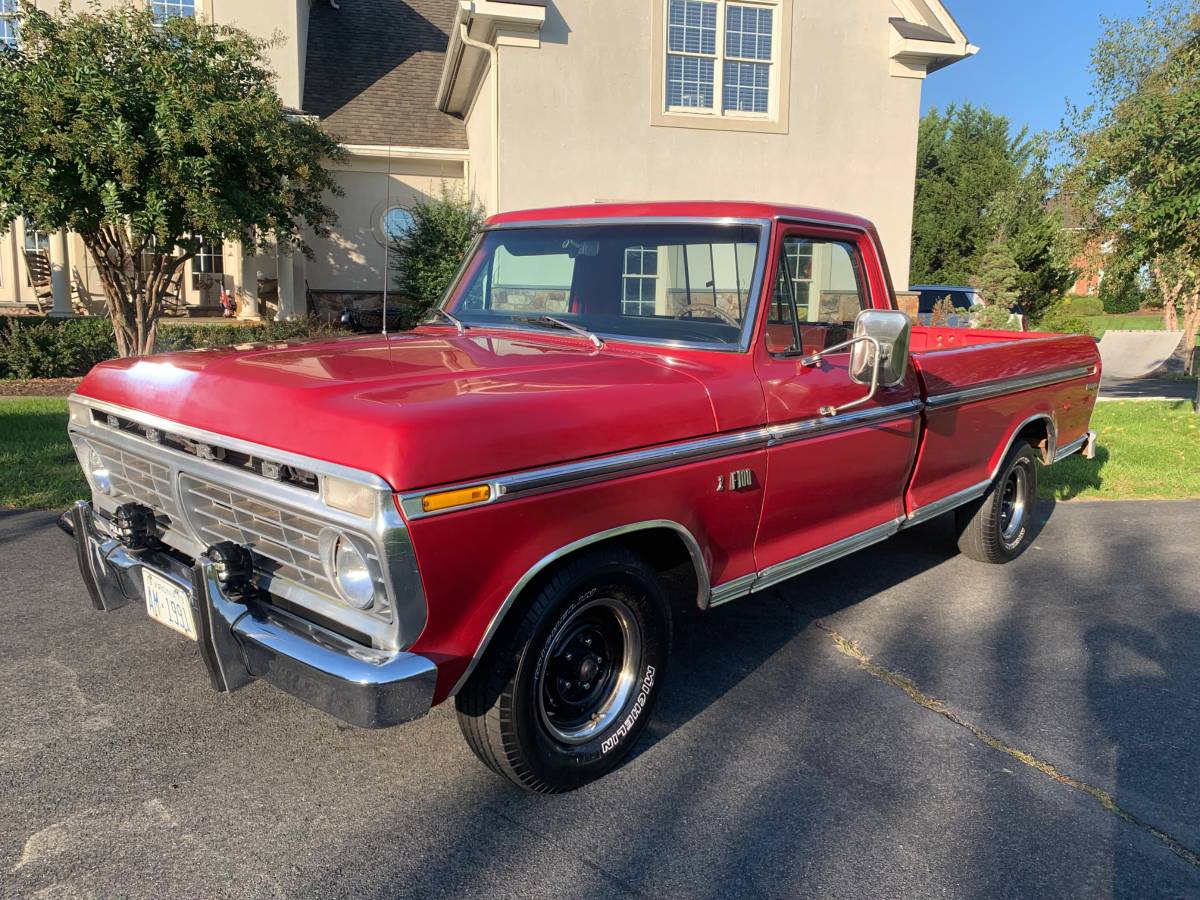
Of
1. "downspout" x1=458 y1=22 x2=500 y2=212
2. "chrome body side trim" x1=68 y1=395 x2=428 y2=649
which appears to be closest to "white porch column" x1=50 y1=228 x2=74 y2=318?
"downspout" x1=458 y1=22 x2=500 y2=212

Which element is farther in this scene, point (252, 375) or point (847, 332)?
point (847, 332)

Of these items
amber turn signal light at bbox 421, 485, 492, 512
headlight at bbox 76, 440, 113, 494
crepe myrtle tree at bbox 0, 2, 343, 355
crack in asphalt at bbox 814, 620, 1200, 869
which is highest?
crepe myrtle tree at bbox 0, 2, 343, 355

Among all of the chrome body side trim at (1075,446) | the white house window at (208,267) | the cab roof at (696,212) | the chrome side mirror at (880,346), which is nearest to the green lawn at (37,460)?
the cab roof at (696,212)

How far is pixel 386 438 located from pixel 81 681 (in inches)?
87.6

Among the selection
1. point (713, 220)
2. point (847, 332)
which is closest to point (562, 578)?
point (713, 220)

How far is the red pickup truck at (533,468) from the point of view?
2400mm

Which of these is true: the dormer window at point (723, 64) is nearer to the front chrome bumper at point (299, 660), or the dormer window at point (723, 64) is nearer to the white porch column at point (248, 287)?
the white porch column at point (248, 287)

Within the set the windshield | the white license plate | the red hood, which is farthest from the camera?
the windshield

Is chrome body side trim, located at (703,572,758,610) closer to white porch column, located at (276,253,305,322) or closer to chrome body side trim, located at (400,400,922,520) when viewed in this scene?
chrome body side trim, located at (400,400,922,520)

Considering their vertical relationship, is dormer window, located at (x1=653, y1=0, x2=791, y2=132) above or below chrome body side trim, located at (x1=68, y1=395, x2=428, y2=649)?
above

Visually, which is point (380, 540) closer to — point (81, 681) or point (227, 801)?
point (227, 801)

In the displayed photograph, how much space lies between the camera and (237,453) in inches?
→ 107

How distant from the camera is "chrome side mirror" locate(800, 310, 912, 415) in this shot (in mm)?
3250

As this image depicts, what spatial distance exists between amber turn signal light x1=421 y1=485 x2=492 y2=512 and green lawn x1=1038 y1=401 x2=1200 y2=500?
635 cm
